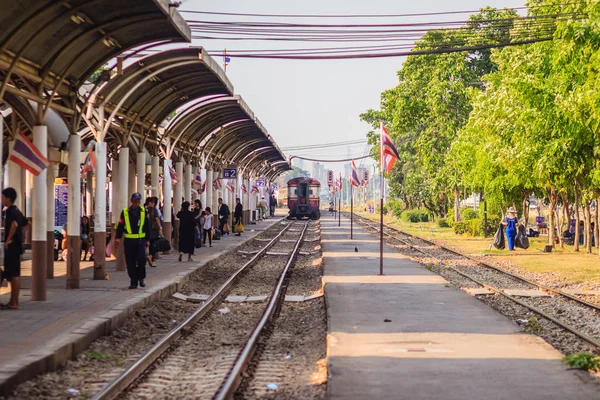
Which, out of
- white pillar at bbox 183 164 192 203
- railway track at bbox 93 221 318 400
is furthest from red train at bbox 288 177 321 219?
railway track at bbox 93 221 318 400

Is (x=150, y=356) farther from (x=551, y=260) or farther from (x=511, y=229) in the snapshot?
→ (x=511, y=229)

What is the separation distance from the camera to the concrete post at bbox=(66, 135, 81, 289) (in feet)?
56.1

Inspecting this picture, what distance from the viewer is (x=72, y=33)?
15.0 meters

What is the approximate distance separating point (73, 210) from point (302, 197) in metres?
62.1

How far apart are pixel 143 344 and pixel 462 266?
1625 centimetres

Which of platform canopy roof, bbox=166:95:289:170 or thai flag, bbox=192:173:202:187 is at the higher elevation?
platform canopy roof, bbox=166:95:289:170

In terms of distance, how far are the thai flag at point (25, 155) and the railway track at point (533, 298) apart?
27.0 feet

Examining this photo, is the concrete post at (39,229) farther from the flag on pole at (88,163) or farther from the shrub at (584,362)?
the shrub at (584,362)

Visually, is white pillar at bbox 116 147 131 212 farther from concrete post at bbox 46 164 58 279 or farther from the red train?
the red train

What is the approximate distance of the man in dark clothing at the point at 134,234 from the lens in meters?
17.2

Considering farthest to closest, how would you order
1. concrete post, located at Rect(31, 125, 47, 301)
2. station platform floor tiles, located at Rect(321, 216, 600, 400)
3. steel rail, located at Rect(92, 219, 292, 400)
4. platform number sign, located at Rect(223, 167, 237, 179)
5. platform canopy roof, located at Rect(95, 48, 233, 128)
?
1. platform number sign, located at Rect(223, 167, 237, 179)
2. platform canopy roof, located at Rect(95, 48, 233, 128)
3. concrete post, located at Rect(31, 125, 47, 301)
4. steel rail, located at Rect(92, 219, 292, 400)
5. station platform floor tiles, located at Rect(321, 216, 600, 400)

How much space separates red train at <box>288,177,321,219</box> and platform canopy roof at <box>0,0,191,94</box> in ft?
202

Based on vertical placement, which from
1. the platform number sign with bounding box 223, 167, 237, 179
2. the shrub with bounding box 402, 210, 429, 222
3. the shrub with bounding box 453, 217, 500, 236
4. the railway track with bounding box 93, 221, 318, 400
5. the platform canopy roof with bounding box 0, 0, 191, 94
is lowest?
the railway track with bounding box 93, 221, 318, 400

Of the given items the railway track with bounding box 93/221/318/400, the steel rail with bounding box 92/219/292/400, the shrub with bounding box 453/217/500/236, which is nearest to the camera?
the steel rail with bounding box 92/219/292/400
